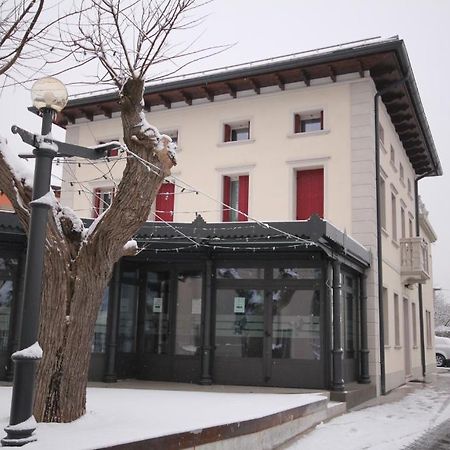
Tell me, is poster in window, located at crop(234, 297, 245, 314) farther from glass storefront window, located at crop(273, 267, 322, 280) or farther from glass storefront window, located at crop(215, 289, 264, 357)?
glass storefront window, located at crop(273, 267, 322, 280)

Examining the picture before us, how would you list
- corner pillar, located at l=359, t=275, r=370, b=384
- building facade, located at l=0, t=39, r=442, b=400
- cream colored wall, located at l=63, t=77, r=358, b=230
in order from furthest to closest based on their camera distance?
cream colored wall, located at l=63, t=77, r=358, b=230
corner pillar, located at l=359, t=275, r=370, b=384
building facade, located at l=0, t=39, r=442, b=400

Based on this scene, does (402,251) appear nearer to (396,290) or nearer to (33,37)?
(396,290)

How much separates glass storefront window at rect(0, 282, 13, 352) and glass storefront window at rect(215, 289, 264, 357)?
14.5 ft

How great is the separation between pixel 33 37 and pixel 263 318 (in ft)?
25.1

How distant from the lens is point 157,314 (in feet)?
44.6

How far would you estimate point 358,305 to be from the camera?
572 inches

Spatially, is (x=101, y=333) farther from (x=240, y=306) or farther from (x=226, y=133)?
(x=226, y=133)

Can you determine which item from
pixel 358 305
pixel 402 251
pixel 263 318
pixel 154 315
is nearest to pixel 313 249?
pixel 263 318

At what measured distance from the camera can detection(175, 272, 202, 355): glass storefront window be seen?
13.1m

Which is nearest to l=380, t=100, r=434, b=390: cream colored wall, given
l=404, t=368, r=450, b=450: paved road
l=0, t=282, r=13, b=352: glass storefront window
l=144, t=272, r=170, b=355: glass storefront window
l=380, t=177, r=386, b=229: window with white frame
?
l=380, t=177, r=386, b=229: window with white frame

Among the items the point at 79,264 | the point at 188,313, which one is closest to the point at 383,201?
the point at 188,313

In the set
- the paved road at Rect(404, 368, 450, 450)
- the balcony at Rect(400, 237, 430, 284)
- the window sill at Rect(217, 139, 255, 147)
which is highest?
the window sill at Rect(217, 139, 255, 147)

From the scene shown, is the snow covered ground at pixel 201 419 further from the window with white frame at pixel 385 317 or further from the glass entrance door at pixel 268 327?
the window with white frame at pixel 385 317

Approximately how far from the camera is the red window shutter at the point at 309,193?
15.4 meters
